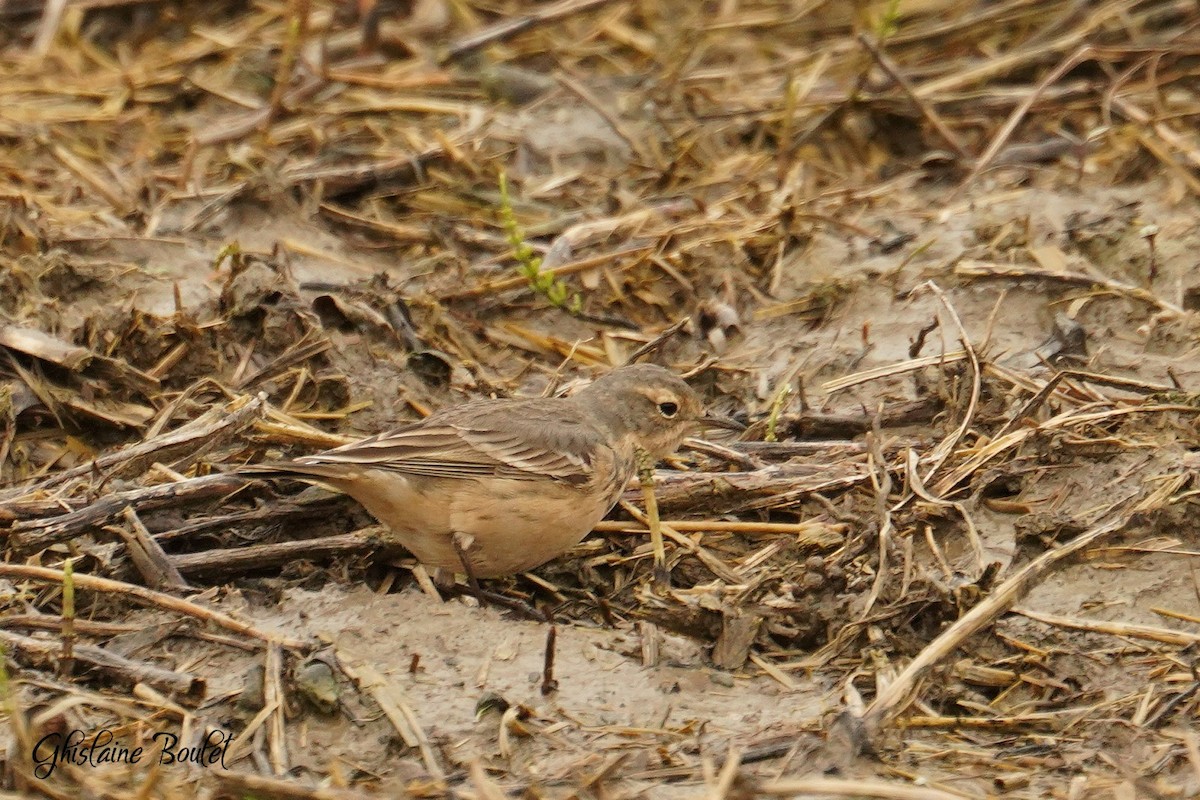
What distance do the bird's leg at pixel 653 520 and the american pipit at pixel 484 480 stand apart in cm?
11

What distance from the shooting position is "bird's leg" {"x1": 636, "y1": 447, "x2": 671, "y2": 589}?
6.24 metres

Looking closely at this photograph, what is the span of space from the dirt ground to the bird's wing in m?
0.43

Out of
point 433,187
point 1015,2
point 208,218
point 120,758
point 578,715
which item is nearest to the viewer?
point 120,758

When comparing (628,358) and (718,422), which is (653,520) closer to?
(718,422)

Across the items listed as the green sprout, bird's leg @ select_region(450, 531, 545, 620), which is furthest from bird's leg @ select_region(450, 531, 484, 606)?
the green sprout

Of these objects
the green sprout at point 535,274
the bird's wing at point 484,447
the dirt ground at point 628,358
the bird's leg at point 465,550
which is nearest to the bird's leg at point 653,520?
the dirt ground at point 628,358

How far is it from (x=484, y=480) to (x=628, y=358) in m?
1.74

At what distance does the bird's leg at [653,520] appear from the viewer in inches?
246

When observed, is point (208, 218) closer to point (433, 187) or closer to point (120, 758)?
point (433, 187)

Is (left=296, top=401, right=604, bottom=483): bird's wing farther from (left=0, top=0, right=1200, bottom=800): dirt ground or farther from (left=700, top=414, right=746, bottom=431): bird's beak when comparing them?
(left=700, top=414, right=746, bottom=431): bird's beak

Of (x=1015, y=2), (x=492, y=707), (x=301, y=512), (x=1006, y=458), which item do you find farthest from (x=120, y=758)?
(x=1015, y=2)

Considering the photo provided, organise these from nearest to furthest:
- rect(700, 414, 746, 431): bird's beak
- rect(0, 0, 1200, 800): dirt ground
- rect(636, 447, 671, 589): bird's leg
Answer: rect(0, 0, 1200, 800): dirt ground → rect(636, 447, 671, 589): bird's leg → rect(700, 414, 746, 431): bird's beak

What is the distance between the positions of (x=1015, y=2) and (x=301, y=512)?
6.45 meters

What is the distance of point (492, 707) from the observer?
528cm
